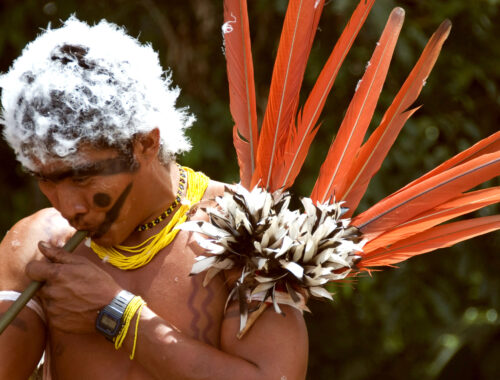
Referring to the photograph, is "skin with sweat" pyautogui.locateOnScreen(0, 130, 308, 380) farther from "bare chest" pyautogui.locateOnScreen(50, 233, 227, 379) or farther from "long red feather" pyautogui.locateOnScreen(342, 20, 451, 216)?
"long red feather" pyautogui.locateOnScreen(342, 20, 451, 216)

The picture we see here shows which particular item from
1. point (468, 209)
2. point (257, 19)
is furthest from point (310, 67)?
point (468, 209)

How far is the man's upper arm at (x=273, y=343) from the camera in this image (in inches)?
63.6

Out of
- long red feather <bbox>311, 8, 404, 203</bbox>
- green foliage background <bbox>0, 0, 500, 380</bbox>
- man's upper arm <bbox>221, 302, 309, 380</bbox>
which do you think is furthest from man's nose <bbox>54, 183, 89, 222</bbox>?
green foliage background <bbox>0, 0, 500, 380</bbox>

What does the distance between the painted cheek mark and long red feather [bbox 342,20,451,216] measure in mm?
554

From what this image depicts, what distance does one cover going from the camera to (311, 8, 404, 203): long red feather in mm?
1841

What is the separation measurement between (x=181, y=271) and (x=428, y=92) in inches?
90.6

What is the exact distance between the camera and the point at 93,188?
1.68m

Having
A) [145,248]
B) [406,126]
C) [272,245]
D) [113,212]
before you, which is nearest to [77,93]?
[113,212]

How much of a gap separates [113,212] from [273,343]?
0.46 meters

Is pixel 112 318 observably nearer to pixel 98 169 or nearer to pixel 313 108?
pixel 98 169

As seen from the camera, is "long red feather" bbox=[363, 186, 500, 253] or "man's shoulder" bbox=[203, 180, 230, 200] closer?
"long red feather" bbox=[363, 186, 500, 253]

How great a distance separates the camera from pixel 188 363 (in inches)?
63.4

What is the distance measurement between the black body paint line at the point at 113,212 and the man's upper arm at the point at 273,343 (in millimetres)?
336

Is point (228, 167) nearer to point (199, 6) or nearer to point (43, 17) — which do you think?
point (199, 6)
